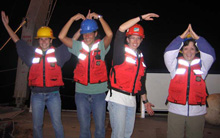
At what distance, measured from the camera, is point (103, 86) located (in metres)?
3.03

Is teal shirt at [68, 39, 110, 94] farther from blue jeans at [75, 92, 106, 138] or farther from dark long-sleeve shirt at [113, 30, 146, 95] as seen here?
dark long-sleeve shirt at [113, 30, 146, 95]

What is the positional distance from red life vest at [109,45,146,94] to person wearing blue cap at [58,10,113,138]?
14.4 inches

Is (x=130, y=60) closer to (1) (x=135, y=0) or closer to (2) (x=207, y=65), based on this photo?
(2) (x=207, y=65)

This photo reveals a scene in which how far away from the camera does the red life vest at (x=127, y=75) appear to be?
2.63 m

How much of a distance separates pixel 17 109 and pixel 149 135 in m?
3.69

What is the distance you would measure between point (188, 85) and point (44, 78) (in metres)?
2.11

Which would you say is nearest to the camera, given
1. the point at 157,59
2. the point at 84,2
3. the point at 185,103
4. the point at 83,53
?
the point at 185,103

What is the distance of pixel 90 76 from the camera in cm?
296

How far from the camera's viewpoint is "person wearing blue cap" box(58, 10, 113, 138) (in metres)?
2.94

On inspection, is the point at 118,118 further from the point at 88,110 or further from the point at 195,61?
the point at 195,61

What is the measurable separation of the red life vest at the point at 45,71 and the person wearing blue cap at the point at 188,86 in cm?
170

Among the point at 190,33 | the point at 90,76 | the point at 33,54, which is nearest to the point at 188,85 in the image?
the point at 190,33

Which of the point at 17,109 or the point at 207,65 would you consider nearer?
the point at 207,65

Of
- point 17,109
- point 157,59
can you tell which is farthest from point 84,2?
point 17,109
